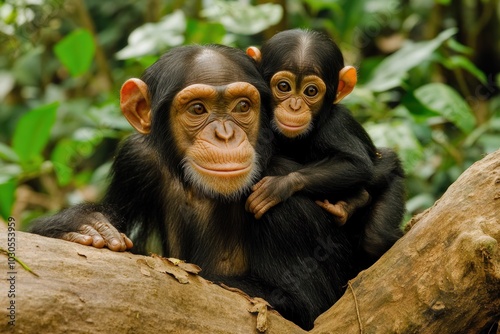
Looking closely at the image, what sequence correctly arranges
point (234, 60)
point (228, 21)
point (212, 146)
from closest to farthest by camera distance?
point (212, 146), point (234, 60), point (228, 21)

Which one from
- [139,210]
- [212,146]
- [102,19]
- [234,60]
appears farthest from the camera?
[102,19]

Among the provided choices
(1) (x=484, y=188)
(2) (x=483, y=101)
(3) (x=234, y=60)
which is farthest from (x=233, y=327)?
(2) (x=483, y=101)

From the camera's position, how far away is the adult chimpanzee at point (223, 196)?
378 cm

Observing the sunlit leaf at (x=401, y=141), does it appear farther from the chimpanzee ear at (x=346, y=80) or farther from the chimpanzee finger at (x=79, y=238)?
the chimpanzee finger at (x=79, y=238)

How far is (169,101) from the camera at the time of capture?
3.97 meters

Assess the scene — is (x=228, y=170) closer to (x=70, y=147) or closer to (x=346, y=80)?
(x=346, y=80)

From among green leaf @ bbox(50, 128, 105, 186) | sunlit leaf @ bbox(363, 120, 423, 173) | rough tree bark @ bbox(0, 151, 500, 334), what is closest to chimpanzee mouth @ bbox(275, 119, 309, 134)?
rough tree bark @ bbox(0, 151, 500, 334)

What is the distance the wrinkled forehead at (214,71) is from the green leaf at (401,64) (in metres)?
2.77

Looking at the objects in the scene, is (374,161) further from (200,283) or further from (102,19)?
(102,19)

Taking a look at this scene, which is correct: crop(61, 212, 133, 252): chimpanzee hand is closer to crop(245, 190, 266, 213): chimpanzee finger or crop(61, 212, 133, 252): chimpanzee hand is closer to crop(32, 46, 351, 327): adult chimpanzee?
crop(32, 46, 351, 327): adult chimpanzee

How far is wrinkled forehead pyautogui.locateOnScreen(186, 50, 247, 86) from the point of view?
A: 3920 millimetres

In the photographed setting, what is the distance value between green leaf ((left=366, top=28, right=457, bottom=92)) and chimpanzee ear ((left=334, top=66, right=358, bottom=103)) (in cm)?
149

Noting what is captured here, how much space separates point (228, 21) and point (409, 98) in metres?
2.01

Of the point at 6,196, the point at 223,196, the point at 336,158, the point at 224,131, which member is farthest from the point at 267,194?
the point at 6,196
